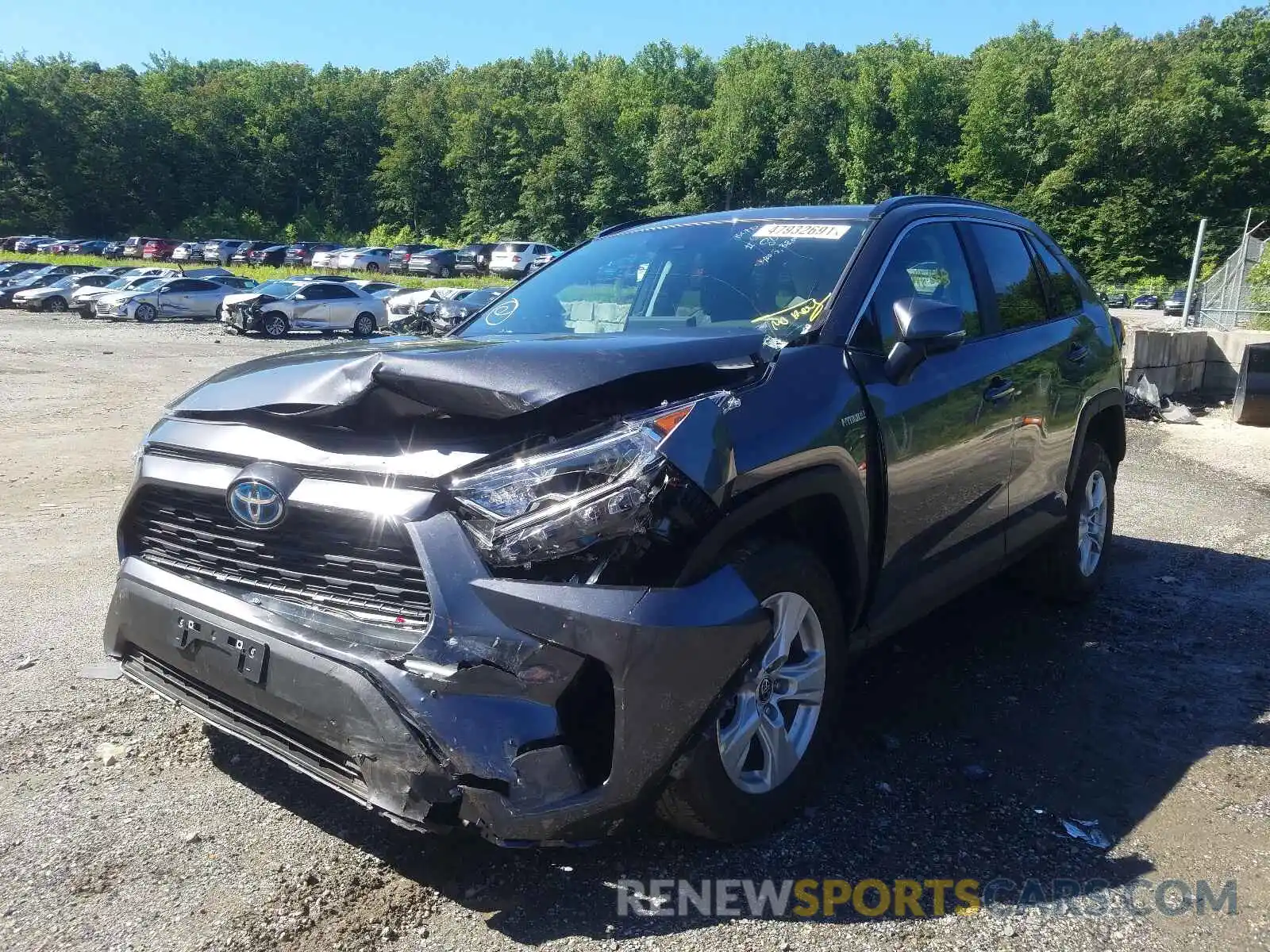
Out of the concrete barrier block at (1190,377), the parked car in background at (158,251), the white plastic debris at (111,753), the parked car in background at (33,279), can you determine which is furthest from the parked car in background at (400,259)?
the white plastic debris at (111,753)

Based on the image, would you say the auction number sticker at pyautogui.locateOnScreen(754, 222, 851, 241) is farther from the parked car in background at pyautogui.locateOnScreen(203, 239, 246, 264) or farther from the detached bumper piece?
the parked car in background at pyautogui.locateOnScreen(203, 239, 246, 264)

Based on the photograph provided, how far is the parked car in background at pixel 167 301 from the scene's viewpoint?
1241 inches

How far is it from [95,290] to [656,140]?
55780 millimetres

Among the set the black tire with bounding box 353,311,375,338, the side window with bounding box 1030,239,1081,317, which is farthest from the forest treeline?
the side window with bounding box 1030,239,1081,317

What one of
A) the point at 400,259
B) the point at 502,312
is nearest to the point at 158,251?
the point at 400,259

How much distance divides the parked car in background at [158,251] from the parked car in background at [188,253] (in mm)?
975

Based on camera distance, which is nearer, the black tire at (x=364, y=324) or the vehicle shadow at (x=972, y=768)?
the vehicle shadow at (x=972, y=768)

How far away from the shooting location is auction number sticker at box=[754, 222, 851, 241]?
3617 mm

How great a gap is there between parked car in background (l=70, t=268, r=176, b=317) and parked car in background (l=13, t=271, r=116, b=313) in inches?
15.1

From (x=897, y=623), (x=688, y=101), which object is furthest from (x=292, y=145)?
(x=897, y=623)

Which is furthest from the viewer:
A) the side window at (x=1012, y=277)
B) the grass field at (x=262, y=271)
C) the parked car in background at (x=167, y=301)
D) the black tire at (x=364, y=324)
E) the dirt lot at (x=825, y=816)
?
the grass field at (x=262, y=271)

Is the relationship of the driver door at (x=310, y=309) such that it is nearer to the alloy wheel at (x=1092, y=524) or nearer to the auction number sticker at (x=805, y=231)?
the alloy wheel at (x=1092, y=524)

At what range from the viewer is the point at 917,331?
3.09 m

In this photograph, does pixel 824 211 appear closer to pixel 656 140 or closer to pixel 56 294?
pixel 56 294
